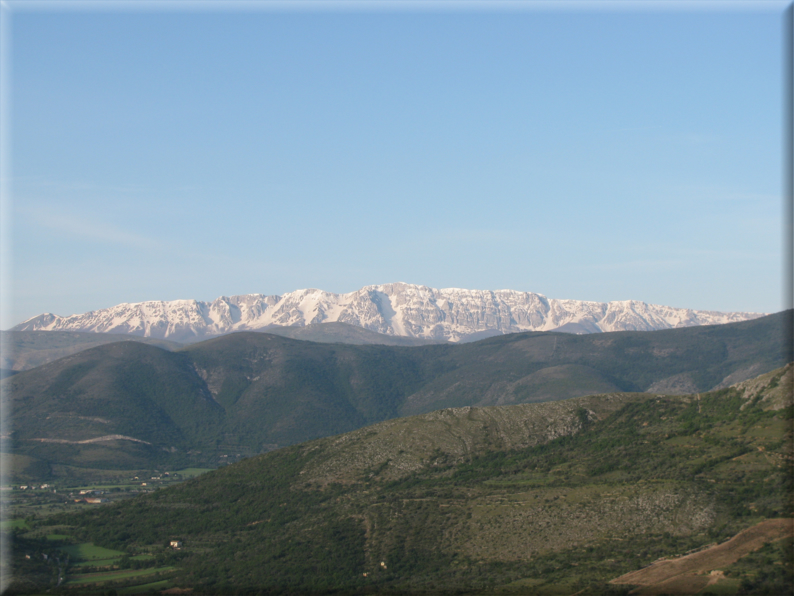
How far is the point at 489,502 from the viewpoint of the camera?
10012 centimetres

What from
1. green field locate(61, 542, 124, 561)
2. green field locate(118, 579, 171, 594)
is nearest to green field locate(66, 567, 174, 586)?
green field locate(118, 579, 171, 594)

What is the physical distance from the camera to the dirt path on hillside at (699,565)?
5964 cm

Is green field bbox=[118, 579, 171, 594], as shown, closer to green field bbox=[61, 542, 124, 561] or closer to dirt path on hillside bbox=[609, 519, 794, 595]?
green field bbox=[61, 542, 124, 561]

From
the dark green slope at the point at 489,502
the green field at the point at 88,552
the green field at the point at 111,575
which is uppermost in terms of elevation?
the dark green slope at the point at 489,502

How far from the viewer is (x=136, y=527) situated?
12900 centimetres

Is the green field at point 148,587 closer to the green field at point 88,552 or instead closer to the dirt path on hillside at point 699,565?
the green field at point 88,552

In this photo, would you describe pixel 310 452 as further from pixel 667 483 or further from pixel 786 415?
pixel 786 415

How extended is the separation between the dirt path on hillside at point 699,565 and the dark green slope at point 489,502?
84.0 inches

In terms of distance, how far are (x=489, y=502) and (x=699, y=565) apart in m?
37.7

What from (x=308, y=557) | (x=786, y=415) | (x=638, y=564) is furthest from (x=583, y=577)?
(x=308, y=557)

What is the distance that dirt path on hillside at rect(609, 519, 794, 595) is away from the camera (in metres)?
59.6

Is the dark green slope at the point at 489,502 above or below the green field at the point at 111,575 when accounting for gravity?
above

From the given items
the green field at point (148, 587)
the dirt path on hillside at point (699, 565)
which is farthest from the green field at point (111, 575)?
the dirt path on hillside at point (699, 565)

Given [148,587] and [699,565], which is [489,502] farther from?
[148,587]
